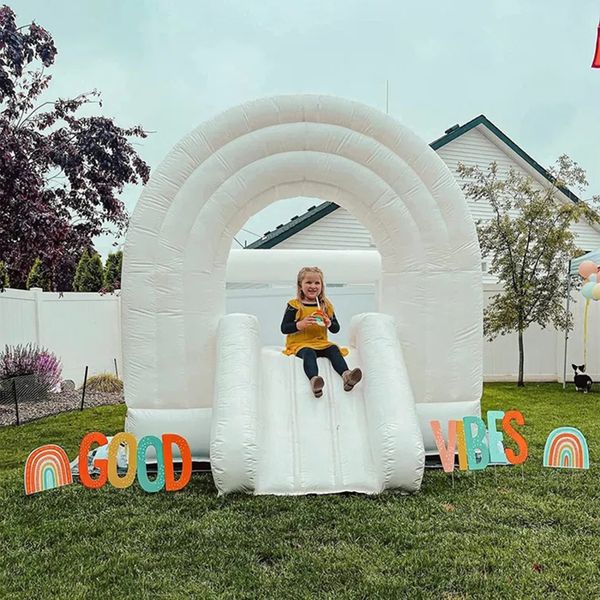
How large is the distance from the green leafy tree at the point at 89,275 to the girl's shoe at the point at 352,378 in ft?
31.7

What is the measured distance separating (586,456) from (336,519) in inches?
Answer: 76.5

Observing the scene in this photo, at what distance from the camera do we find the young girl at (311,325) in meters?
4.81

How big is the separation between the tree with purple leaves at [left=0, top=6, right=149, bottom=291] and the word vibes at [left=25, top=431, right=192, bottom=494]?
3.07 meters

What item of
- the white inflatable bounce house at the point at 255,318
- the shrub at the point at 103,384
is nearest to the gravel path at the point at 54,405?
the shrub at the point at 103,384

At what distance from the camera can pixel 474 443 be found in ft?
13.8

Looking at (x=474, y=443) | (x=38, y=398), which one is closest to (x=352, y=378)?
(x=474, y=443)

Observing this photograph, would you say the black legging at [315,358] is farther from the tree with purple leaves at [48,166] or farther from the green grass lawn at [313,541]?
the tree with purple leaves at [48,166]

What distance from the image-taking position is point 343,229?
39.5 ft

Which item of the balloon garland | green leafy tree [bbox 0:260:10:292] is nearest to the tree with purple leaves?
green leafy tree [bbox 0:260:10:292]

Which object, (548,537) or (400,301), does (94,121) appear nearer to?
(400,301)

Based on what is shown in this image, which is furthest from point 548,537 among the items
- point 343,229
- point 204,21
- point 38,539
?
point 343,229

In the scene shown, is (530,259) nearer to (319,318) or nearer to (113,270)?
(319,318)

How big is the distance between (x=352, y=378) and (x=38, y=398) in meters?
5.51

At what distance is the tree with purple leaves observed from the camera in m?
6.42
